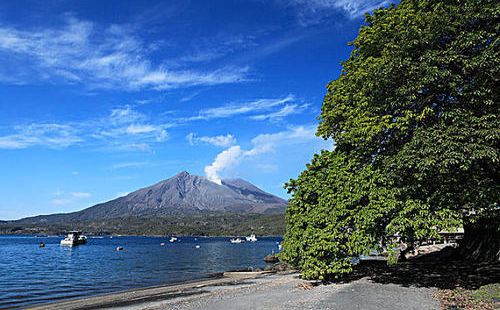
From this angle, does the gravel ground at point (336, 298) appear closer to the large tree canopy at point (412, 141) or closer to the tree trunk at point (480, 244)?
the large tree canopy at point (412, 141)

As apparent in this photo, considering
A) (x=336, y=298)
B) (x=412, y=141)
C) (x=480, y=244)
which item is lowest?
(x=336, y=298)

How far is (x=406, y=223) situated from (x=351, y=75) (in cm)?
796

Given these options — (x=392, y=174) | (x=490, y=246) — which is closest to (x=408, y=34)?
(x=392, y=174)

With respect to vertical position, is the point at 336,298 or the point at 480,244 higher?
the point at 480,244

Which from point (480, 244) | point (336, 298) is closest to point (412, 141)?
point (336, 298)

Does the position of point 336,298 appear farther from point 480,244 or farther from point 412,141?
point 480,244

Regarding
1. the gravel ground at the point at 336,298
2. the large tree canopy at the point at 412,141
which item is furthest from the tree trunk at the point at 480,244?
the gravel ground at the point at 336,298

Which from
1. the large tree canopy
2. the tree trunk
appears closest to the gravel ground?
the large tree canopy

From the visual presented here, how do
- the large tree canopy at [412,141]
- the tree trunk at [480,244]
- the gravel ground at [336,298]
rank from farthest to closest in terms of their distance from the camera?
the tree trunk at [480,244] < the large tree canopy at [412,141] < the gravel ground at [336,298]

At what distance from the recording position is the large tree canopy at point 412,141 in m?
14.0

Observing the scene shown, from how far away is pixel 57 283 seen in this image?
127 feet

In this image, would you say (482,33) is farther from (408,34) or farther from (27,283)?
(27,283)

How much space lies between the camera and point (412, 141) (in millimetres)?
14641

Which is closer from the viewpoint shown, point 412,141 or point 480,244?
point 412,141
